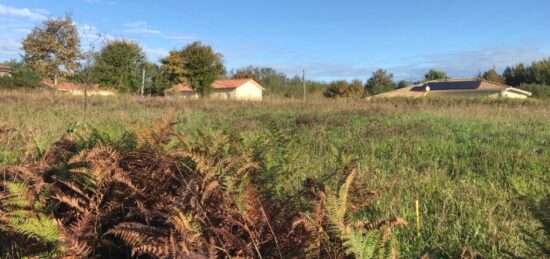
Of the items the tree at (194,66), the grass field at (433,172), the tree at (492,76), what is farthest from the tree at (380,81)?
the grass field at (433,172)

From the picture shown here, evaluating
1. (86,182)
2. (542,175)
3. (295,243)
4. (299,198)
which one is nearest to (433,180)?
(542,175)

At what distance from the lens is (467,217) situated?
3.10 metres

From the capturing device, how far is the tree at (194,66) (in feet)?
135

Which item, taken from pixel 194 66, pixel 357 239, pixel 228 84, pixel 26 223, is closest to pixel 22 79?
pixel 194 66

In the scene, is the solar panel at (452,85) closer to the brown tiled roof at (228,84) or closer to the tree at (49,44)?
the brown tiled roof at (228,84)

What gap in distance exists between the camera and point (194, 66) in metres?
41.3

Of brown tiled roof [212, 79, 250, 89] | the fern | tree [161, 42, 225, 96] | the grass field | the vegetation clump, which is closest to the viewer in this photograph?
the fern

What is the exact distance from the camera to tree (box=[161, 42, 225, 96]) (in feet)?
135

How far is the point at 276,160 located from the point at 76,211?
1.15m

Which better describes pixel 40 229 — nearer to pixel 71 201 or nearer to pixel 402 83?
pixel 71 201

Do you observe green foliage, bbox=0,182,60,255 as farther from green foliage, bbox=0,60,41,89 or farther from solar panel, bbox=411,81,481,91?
solar panel, bbox=411,81,481,91

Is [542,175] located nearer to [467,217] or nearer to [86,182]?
[467,217]

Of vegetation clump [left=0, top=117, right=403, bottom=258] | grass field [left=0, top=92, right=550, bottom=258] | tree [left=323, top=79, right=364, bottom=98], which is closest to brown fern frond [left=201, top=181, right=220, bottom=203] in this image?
vegetation clump [left=0, top=117, right=403, bottom=258]

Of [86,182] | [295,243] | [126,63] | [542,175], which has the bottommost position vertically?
[542,175]
